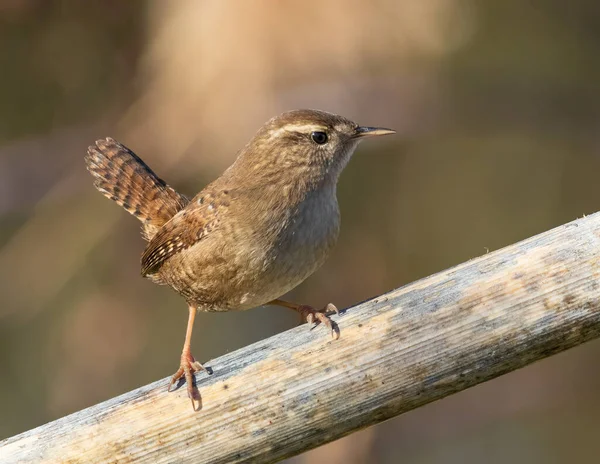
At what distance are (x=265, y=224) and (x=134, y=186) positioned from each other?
93cm

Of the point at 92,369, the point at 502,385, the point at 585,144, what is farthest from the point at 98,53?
the point at 502,385

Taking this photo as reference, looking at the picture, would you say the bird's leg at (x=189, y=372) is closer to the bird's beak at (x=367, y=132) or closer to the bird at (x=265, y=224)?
the bird at (x=265, y=224)

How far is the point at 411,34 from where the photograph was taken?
14.9 feet

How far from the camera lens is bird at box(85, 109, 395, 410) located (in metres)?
2.22

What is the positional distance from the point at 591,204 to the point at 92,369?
137 inches

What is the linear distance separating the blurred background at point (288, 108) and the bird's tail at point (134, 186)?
1.64 meters

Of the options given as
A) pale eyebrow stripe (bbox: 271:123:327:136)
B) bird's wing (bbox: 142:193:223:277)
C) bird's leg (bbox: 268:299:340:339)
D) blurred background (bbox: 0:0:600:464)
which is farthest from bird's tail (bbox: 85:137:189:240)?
blurred background (bbox: 0:0:600:464)

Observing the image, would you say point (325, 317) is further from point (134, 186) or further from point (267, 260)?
point (134, 186)

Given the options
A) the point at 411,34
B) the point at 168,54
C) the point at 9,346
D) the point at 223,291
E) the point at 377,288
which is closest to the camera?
the point at 223,291

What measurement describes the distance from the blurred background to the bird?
2164 millimetres

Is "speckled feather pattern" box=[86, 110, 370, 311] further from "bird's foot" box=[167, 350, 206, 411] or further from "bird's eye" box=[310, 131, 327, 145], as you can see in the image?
"bird's foot" box=[167, 350, 206, 411]

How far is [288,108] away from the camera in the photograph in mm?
4621

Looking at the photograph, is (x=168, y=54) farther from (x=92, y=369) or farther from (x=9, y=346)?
(x=9, y=346)

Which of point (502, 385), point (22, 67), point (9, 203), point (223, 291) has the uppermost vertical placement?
point (22, 67)
